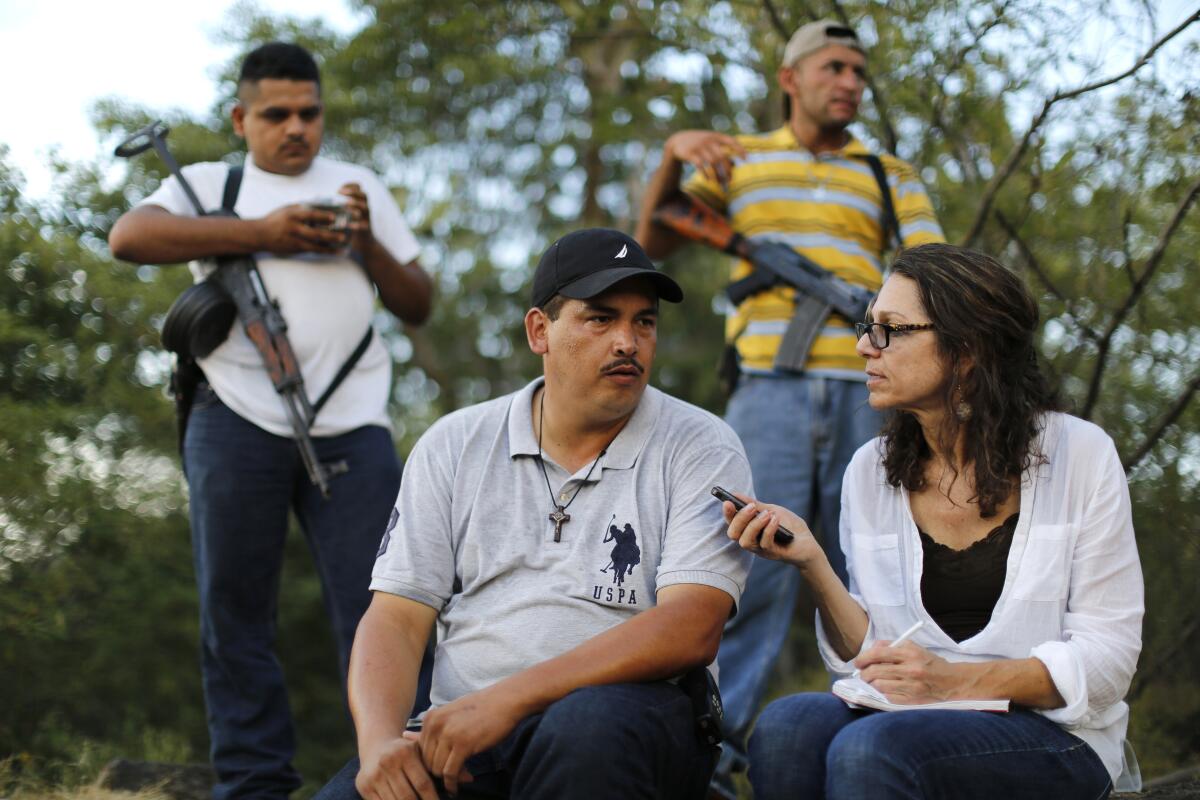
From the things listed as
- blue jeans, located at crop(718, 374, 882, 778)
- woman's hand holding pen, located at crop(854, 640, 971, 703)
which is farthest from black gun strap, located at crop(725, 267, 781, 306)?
woman's hand holding pen, located at crop(854, 640, 971, 703)

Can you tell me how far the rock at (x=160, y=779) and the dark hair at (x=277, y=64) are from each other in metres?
2.49

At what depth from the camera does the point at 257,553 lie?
14.0ft

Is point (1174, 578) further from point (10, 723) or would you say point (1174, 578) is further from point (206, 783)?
point (10, 723)

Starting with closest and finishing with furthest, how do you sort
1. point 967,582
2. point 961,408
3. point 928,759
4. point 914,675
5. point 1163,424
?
point 928,759
point 914,675
point 967,582
point 961,408
point 1163,424

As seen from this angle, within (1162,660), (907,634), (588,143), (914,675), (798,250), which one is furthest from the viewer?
(588,143)

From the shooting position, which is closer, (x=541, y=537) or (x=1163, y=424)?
(x=541, y=537)

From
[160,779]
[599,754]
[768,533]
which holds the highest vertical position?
[768,533]

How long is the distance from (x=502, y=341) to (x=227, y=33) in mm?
5616

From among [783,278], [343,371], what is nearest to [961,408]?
[783,278]

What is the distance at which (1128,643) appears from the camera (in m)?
2.81

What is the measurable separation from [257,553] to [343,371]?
665mm

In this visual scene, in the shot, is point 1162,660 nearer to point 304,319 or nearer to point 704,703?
point 704,703

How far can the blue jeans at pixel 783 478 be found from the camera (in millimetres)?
4188

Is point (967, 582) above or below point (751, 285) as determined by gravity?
below
